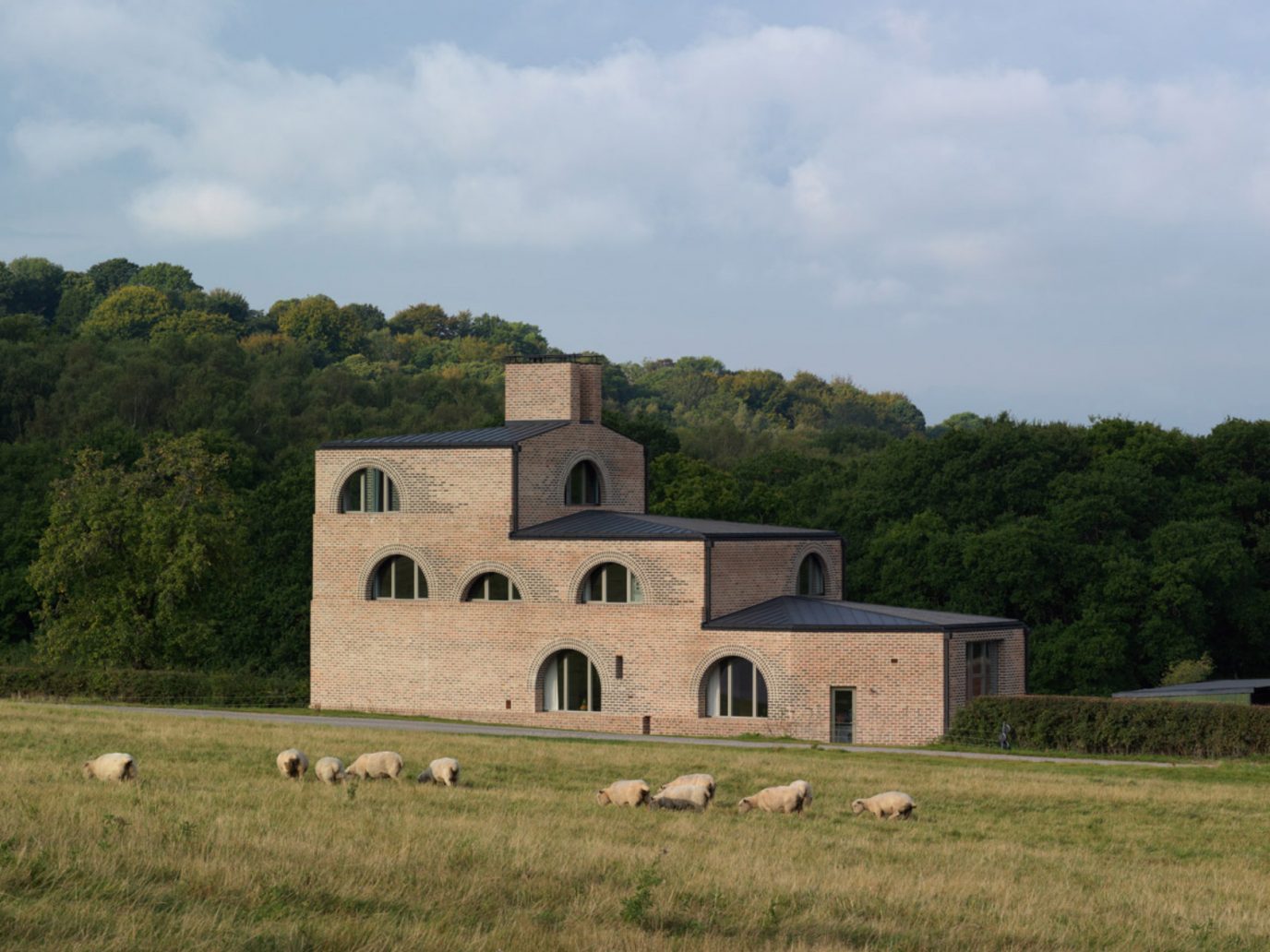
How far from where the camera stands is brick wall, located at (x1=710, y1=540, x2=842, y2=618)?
4941cm

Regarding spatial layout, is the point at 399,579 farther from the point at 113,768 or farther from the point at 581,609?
the point at 113,768

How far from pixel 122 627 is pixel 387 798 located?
130 feet

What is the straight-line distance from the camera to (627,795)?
24750 mm

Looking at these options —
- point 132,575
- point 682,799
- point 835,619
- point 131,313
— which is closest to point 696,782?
point 682,799

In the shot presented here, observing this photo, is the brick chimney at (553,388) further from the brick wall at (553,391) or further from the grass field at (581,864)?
the grass field at (581,864)

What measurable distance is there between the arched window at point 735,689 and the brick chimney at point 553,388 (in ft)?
35.5

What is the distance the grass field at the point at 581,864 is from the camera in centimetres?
1285

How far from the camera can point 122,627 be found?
60.1 meters

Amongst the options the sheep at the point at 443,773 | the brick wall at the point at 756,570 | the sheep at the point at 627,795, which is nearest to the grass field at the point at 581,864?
the sheep at the point at 627,795

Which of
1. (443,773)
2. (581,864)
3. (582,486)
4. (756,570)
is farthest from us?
(582,486)

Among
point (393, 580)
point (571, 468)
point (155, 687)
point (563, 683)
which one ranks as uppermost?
point (571, 468)

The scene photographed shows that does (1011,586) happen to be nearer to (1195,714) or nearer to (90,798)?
(1195,714)

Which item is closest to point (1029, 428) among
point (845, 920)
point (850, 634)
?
point (850, 634)

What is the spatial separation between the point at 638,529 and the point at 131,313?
4006 inches
